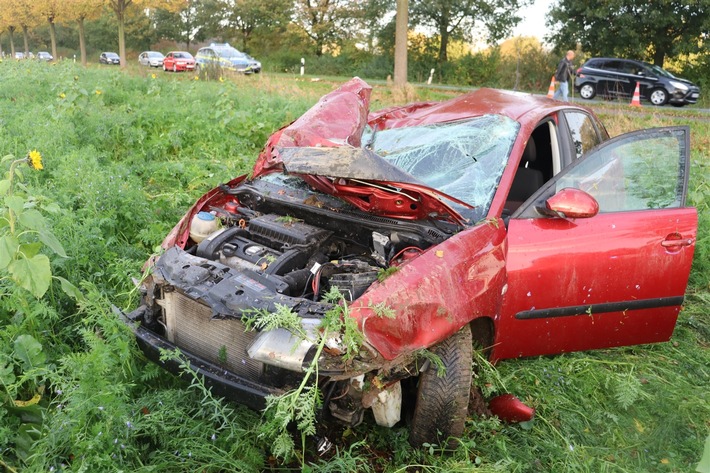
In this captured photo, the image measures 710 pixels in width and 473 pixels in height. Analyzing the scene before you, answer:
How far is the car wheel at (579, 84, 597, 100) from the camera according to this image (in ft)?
59.4

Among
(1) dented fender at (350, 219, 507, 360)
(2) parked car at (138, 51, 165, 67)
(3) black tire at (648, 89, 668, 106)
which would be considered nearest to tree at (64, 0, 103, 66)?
(2) parked car at (138, 51, 165, 67)

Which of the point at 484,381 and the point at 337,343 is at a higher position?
the point at 337,343

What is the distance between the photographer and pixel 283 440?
7.19 feet

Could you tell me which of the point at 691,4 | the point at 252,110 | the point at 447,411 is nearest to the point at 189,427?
the point at 447,411

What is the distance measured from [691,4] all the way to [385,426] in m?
22.5

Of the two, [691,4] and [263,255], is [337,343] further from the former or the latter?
[691,4]

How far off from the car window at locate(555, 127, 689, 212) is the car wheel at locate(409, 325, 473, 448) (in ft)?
3.58

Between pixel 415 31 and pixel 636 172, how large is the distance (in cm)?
2739

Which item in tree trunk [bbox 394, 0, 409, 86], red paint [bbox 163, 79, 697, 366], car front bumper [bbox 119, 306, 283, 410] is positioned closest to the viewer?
car front bumper [bbox 119, 306, 283, 410]

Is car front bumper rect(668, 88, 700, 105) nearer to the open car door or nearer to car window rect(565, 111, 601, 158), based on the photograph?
car window rect(565, 111, 601, 158)

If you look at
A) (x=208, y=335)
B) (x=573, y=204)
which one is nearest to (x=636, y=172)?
(x=573, y=204)

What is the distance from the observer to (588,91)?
18.2 metres

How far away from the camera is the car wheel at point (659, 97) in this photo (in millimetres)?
16656

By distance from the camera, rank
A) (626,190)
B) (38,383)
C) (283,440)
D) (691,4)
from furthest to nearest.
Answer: (691,4) → (626,190) → (38,383) → (283,440)
